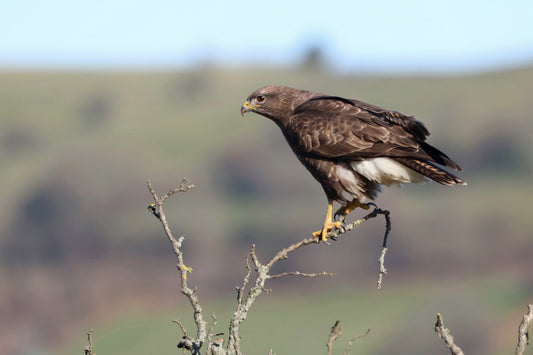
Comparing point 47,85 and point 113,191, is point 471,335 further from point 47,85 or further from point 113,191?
point 47,85

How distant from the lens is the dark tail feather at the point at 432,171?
9.26 m

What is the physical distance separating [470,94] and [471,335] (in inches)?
1745

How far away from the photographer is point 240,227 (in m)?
87.3

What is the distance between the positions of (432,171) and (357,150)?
1.18 meters

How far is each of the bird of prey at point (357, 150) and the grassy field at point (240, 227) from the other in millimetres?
48266

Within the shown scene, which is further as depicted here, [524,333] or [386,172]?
[386,172]

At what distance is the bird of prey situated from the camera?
32.6 feet

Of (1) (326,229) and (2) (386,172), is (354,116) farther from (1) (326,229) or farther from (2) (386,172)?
(1) (326,229)

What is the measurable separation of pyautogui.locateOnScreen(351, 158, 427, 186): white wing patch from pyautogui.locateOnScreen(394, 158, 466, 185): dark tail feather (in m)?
0.10

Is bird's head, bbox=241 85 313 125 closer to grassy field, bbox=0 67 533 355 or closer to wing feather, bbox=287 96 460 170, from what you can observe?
wing feather, bbox=287 96 460 170

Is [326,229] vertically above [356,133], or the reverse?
[356,133]

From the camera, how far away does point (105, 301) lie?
87625 mm

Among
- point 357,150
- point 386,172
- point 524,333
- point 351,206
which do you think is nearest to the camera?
point 524,333

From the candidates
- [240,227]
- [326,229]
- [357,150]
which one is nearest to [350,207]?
[357,150]
